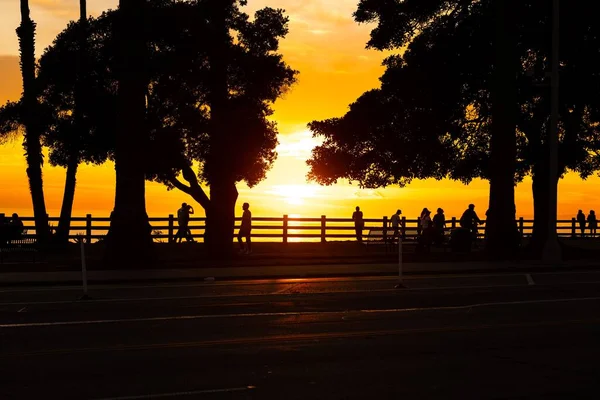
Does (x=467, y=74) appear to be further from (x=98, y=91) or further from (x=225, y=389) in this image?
(x=225, y=389)

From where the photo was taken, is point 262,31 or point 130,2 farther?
point 262,31

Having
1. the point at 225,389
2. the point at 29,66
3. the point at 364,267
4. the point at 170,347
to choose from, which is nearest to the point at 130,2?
the point at 364,267

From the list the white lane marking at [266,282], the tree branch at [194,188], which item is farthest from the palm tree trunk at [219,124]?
the white lane marking at [266,282]

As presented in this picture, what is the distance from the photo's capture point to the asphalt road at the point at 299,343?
29.6 feet

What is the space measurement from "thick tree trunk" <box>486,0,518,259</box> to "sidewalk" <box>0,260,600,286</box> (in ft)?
14.9

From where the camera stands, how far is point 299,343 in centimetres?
1188

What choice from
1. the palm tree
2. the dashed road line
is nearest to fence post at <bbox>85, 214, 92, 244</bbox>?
the palm tree

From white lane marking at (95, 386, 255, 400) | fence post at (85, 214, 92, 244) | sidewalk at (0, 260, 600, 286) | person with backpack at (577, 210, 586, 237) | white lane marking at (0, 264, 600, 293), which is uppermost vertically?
person with backpack at (577, 210, 586, 237)

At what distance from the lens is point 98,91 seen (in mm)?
38969

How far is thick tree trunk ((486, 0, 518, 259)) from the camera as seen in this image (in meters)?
32.5

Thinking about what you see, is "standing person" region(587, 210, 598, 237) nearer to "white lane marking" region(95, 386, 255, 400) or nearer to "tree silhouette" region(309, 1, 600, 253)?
"tree silhouette" region(309, 1, 600, 253)

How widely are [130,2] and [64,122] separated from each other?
13.9 metres

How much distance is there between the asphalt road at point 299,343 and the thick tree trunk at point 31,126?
2052cm

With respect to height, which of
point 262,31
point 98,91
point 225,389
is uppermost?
point 262,31
